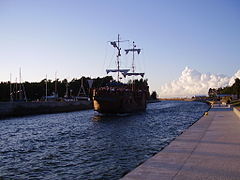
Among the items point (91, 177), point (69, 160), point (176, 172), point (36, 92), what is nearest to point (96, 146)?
point (69, 160)

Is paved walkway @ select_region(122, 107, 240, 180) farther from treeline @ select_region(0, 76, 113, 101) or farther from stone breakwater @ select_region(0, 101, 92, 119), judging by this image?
treeline @ select_region(0, 76, 113, 101)

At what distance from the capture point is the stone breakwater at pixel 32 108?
4494 centimetres

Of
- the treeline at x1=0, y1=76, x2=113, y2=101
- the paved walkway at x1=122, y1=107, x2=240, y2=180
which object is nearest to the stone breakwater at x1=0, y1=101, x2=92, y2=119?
the treeline at x1=0, y1=76, x2=113, y2=101

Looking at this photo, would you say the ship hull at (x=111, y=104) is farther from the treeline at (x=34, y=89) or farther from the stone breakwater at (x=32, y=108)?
the treeline at (x=34, y=89)

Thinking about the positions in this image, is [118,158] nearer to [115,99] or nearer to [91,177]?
[91,177]

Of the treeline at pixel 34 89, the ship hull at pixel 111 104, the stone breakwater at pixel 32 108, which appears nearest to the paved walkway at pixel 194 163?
the ship hull at pixel 111 104

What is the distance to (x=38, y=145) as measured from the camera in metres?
17.5

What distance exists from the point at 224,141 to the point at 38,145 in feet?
35.4

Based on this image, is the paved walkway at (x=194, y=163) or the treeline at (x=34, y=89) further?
the treeline at (x=34, y=89)

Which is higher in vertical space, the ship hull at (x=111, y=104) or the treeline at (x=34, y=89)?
the treeline at (x=34, y=89)

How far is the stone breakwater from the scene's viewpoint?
1769 inches

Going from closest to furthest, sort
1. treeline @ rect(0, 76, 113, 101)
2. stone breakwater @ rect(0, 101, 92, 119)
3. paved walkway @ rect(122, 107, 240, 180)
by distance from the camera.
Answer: paved walkway @ rect(122, 107, 240, 180)
stone breakwater @ rect(0, 101, 92, 119)
treeline @ rect(0, 76, 113, 101)

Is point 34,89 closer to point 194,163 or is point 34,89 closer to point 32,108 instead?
point 32,108

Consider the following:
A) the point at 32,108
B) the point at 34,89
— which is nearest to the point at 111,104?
the point at 32,108
